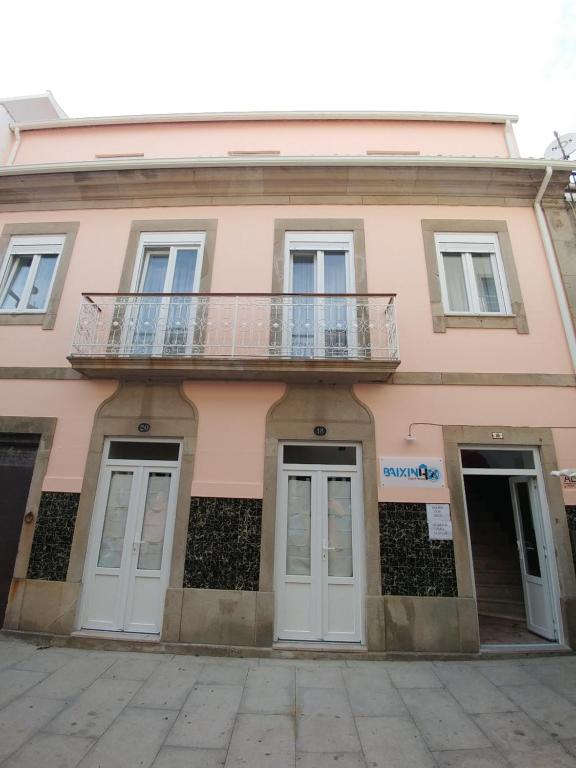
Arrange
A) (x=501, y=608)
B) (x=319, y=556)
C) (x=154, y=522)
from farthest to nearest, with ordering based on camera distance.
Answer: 1. (x=501, y=608)
2. (x=154, y=522)
3. (x=319, y=556)

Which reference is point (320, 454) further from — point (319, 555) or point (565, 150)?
point (565, 150)

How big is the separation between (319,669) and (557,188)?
8.20m

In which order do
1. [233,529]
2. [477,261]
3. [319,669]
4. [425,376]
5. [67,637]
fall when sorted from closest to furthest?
1. [319,669]
2. [67,637]
3. [233,529]
4. [425,376]
5. [477,261]

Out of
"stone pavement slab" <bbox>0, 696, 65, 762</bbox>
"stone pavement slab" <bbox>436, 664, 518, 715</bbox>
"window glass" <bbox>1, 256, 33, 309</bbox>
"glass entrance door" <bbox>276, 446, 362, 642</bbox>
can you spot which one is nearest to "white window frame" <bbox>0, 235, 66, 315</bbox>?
"window glass" <bbox>1, 256, 33, 309</bbox>

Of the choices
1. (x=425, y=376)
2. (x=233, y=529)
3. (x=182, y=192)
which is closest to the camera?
(x=233, y=529)

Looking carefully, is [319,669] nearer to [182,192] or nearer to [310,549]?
[310,549]

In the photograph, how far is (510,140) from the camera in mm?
7605

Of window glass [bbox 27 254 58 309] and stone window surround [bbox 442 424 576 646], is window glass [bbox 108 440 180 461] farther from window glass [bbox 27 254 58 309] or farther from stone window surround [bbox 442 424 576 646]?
stone window surround [bbox 442 424 576 646]

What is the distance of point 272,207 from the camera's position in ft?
21.8

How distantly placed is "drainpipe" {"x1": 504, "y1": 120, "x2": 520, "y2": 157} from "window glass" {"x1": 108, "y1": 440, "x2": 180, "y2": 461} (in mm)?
8485

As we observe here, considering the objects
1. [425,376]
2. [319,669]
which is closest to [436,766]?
[319,669]

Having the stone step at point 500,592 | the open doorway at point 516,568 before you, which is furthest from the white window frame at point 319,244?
the stone step at point 500,592

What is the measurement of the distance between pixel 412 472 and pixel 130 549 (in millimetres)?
4098

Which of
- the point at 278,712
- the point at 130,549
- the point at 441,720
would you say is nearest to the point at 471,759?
the point at 441,720
